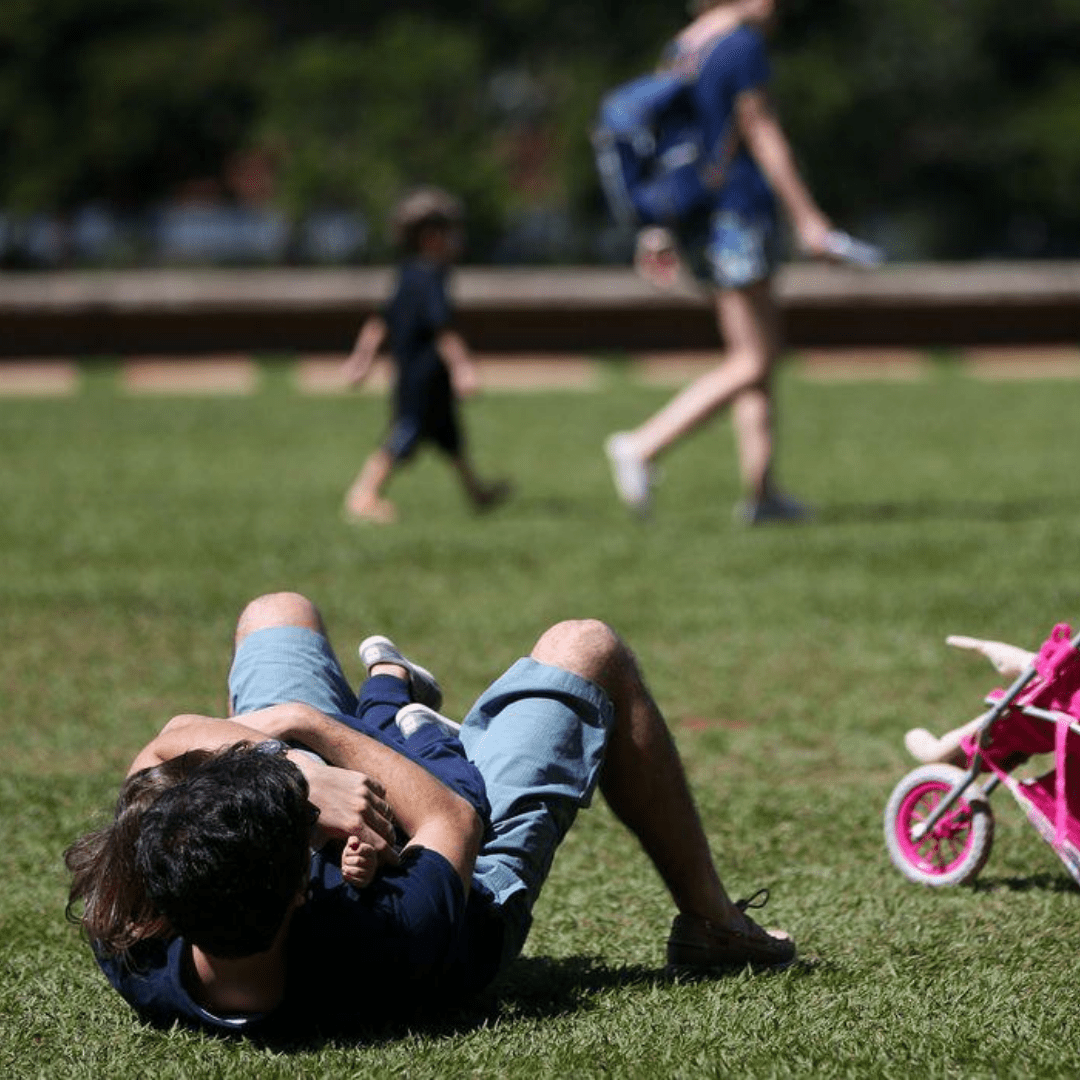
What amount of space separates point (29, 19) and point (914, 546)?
41.6 meters

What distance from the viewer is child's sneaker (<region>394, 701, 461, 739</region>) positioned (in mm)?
4195

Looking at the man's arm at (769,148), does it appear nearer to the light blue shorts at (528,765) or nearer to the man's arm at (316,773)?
the light blue shorts at (528,765)

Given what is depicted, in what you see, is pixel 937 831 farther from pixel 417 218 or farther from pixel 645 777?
pixel 417 218

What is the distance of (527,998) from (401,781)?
0.56 m

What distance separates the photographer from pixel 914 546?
9359 millimetres

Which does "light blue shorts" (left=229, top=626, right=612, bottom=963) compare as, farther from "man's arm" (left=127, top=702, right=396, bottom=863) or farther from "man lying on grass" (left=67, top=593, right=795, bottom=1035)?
"man's arm" (left=127, top=702, right=396, bottom=863)

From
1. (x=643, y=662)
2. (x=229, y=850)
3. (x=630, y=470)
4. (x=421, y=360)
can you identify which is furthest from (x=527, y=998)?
(x=421, y=360)

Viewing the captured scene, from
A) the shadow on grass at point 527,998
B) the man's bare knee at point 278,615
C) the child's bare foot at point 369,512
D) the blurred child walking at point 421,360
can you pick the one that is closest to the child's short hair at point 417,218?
the blurred child walking at point 421,360

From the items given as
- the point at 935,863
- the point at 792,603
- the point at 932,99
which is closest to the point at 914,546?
the point at 792,603

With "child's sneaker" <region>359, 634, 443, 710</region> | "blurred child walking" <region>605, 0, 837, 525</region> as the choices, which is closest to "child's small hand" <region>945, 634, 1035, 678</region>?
"child's sneaker" <region>359, 634, 443, 710</region>

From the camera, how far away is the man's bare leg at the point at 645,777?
161 inches

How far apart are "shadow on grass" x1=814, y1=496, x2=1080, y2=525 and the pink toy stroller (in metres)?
5.38

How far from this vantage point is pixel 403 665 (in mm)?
4461

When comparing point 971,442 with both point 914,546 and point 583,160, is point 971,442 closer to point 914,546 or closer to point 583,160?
point 914,546
